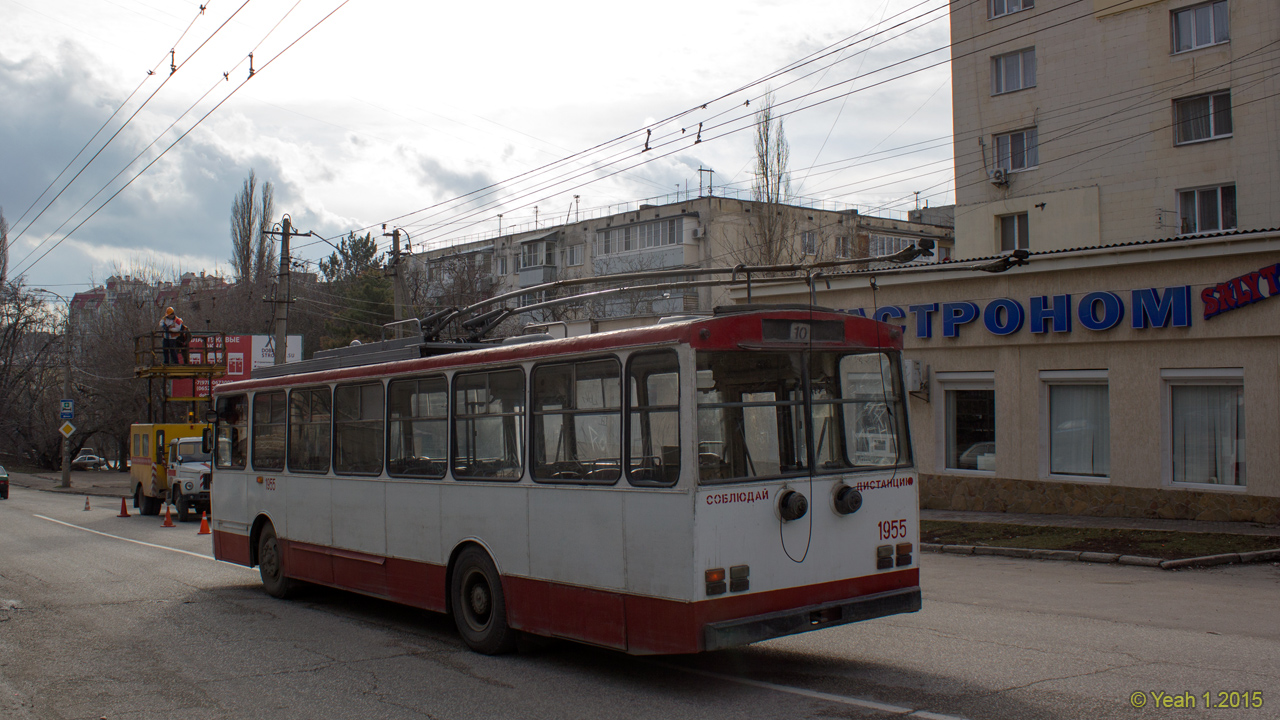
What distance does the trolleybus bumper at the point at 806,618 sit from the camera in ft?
21.4

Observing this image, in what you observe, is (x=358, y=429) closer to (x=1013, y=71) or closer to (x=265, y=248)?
(x=1013, y=71)

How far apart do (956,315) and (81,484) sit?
42.8m

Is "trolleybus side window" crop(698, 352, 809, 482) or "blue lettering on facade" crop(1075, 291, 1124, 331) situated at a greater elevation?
"blue lettering on facade" crop(1075, 291, 1124, 331)

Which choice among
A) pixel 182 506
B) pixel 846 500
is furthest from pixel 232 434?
pixel 182 506

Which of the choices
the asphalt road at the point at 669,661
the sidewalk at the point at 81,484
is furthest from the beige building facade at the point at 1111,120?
the sidewalk at the point at 81,484

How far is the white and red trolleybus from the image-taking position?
6715 mm

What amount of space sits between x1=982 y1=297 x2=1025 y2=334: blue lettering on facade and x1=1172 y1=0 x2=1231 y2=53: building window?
11.7 metres

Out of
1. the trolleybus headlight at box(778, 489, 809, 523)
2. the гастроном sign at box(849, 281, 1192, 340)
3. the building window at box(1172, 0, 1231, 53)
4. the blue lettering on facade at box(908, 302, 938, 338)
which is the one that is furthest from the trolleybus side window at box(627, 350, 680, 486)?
the building window at box(1172, 0, 1231, 53)

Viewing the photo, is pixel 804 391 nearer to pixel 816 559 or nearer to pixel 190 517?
pixel 816 559

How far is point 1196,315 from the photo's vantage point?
16812mm

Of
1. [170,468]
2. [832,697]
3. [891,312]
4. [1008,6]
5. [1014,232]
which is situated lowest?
[832,697]

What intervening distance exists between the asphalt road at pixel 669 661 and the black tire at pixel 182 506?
13384 millimetres

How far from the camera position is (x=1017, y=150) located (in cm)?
2952

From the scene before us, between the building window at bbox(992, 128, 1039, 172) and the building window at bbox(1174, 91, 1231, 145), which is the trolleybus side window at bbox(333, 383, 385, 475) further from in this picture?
the building window at bbox(992, 128, 1039, 172)
